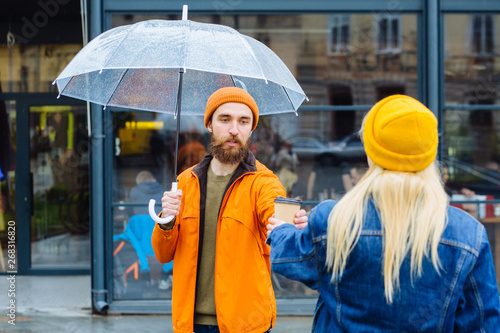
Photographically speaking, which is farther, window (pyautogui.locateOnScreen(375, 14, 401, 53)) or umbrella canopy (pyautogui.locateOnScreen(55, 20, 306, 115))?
window (pyautogui.locateOnScreen(375, 14, 401, 53))

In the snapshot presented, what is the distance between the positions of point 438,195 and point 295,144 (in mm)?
4850

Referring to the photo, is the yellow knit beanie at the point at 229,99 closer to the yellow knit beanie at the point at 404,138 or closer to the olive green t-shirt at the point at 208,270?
the olive green t-shirt at the point at 208,270

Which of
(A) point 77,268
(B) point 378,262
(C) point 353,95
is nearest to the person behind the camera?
(B) point 378,262

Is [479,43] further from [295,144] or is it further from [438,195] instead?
[438,195]

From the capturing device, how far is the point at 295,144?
666 cm

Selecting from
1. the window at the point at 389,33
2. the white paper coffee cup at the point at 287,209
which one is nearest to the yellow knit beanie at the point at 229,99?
the white paper coffee cup at the point at 287,209

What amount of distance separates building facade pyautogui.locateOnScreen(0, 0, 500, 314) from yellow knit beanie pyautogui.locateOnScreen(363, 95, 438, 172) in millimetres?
4607

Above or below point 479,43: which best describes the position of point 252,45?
below

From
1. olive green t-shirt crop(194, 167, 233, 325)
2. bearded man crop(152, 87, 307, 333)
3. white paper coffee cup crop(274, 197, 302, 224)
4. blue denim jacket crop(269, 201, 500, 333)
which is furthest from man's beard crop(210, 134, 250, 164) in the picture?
blue denim jacket crop(269, 201, 500, 333)

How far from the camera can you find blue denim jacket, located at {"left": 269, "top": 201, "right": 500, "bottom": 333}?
1.78 metres

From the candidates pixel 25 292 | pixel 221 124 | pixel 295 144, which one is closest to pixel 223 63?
pixel 221 124

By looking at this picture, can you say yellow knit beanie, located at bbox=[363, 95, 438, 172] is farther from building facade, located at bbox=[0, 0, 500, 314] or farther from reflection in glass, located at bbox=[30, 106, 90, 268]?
reflection in glass, located at bbox=[30, 106, 90, 268]

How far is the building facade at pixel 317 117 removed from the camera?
6211 mm

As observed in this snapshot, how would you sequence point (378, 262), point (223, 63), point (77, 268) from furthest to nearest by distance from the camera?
point (77, 268), point (223, 63), point (378, 262)
